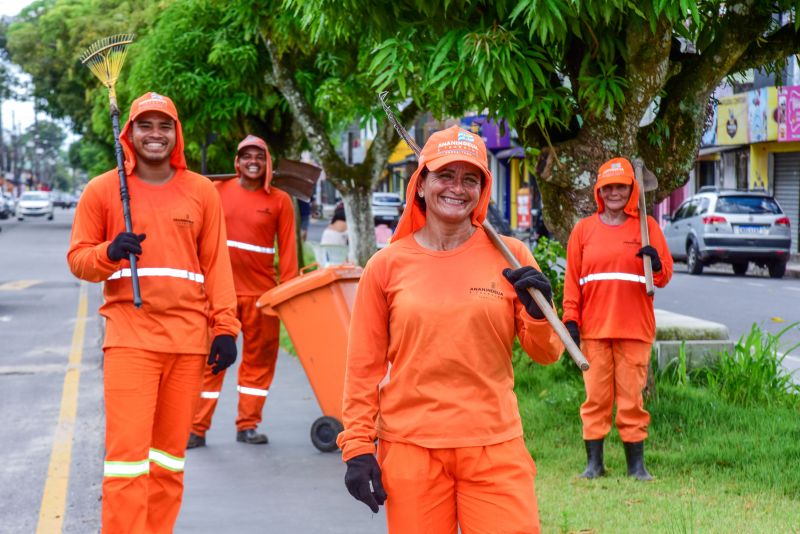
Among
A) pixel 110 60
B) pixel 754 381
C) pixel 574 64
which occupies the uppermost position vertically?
pixel 574 64

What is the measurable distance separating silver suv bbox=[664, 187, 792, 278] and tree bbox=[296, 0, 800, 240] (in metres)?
15.6

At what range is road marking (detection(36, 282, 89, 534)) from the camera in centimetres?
615

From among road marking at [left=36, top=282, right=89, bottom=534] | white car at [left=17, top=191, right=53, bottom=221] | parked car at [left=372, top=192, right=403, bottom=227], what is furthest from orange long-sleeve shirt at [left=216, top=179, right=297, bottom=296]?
white car at [left=17, top=191, right=53, bottom=221]

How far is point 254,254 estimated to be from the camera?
779cm

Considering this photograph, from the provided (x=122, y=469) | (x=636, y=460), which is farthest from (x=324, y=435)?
(x=122, y=469)

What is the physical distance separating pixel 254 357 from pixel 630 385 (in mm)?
2574

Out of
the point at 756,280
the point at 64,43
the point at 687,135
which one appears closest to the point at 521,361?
the point at 687,135

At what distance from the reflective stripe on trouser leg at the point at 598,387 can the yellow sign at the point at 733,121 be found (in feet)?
87.2

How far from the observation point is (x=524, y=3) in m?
5.91

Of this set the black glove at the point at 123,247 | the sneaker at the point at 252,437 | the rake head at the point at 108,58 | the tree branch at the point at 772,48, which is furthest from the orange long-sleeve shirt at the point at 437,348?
the tree branch at the point at 772,48

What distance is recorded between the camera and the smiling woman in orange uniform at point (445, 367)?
3.49 meters

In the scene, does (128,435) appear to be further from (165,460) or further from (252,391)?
(252,391)

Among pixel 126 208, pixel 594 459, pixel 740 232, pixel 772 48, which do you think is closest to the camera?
pixel 126 208

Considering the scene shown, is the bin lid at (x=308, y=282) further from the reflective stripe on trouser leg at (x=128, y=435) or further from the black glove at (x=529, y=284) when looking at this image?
the black glove at (x=529, y=284)
